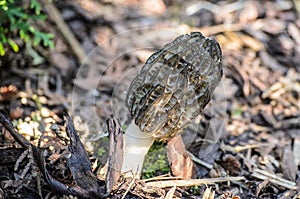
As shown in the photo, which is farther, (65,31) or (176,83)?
(65,31)

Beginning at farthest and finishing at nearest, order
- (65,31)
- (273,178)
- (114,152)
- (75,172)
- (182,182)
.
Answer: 1. (65,31)
2. (273,178)
3. (182,182)
4. (114,152)
5. (75,172)

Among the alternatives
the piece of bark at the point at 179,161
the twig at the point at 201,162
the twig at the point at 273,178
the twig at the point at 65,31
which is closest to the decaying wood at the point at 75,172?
the piece of bark at the point at 179,161

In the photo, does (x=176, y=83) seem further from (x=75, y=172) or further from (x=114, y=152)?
(x=75, y=172)

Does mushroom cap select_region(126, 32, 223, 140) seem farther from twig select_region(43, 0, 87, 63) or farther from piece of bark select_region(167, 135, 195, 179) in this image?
twig select_region(43, 0, 87, 63)

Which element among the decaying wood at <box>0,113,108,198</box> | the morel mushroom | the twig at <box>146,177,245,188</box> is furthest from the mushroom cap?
the decaying wood at <box>0,113,108,198</box>

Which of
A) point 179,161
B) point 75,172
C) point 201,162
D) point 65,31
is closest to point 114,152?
point 75,172

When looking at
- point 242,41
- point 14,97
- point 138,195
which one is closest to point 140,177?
point 138,195

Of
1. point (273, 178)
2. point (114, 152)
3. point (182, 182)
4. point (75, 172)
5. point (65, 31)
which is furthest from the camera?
point (65, 31)

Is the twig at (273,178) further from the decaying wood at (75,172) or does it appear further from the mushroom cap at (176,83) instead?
the decaying wood at (75,172)
